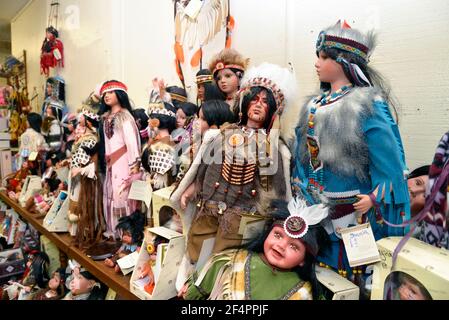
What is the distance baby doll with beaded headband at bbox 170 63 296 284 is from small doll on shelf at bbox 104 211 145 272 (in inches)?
19.6

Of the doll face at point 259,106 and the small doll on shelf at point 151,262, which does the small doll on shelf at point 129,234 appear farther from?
the doll face at point 259,106

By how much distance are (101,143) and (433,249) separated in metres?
1.60

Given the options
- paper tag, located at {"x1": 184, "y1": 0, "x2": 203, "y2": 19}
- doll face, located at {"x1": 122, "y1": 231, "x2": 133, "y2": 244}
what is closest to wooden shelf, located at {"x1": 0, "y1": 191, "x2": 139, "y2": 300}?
doll face, located at {"x1": 122, "y1": 231, "x2": 133, "y2": 244}

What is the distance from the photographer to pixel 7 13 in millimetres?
4320

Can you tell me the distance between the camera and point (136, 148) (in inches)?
68.6

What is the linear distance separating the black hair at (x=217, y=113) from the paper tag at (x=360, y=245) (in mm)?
625

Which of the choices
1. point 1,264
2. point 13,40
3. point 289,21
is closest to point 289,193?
point 289,21

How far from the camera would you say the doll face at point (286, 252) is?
999mm

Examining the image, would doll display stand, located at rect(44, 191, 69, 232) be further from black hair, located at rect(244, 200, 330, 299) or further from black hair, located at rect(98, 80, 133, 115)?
black hair, located at rect(244, 200, 330, 299)

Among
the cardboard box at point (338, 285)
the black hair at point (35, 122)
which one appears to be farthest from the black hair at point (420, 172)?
the black hair at point (35, 122)

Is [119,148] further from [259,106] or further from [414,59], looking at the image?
[414,59]

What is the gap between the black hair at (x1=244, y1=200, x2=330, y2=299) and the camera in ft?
3.26

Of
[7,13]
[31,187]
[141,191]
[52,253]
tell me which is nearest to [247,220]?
[141,191]

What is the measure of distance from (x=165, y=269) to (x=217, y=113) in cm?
64
